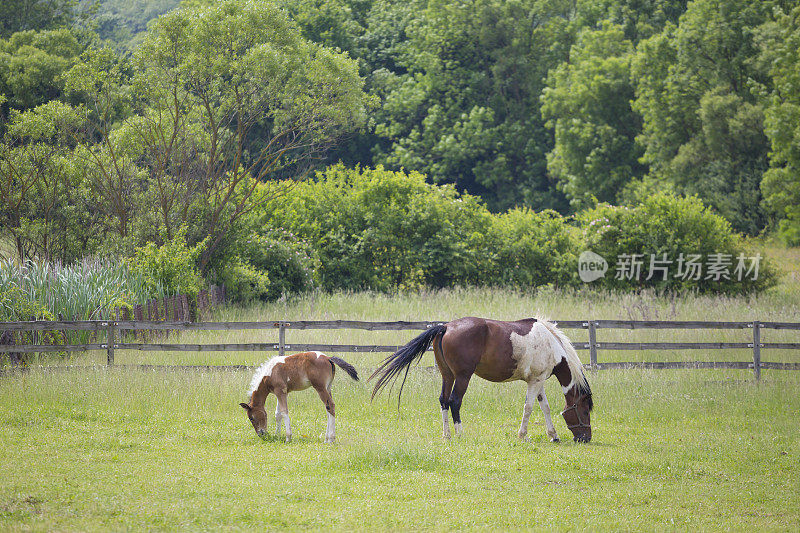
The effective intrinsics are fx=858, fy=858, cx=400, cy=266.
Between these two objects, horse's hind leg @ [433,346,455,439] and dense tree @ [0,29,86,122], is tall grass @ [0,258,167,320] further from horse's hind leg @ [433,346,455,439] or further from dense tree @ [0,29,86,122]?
dense tree @ [0,29,86,122]

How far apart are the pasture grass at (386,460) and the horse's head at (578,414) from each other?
0.70 ft

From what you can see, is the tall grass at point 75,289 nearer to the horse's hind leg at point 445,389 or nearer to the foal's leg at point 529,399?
the horse's hind leg at point 445,389

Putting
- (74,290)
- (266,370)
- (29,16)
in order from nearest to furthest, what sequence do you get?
(266,370) < (74,290) < (29,16)

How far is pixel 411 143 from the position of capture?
167 ft

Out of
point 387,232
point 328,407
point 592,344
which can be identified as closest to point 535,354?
point 328,407

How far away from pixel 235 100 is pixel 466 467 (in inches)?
695

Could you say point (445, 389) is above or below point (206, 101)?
below

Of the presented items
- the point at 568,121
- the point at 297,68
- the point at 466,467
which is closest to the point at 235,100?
the point at 297,68

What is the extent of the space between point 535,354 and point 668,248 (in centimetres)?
1806

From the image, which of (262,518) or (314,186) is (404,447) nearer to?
(262,518)

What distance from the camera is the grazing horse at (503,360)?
422 inches

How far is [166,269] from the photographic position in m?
20.7
